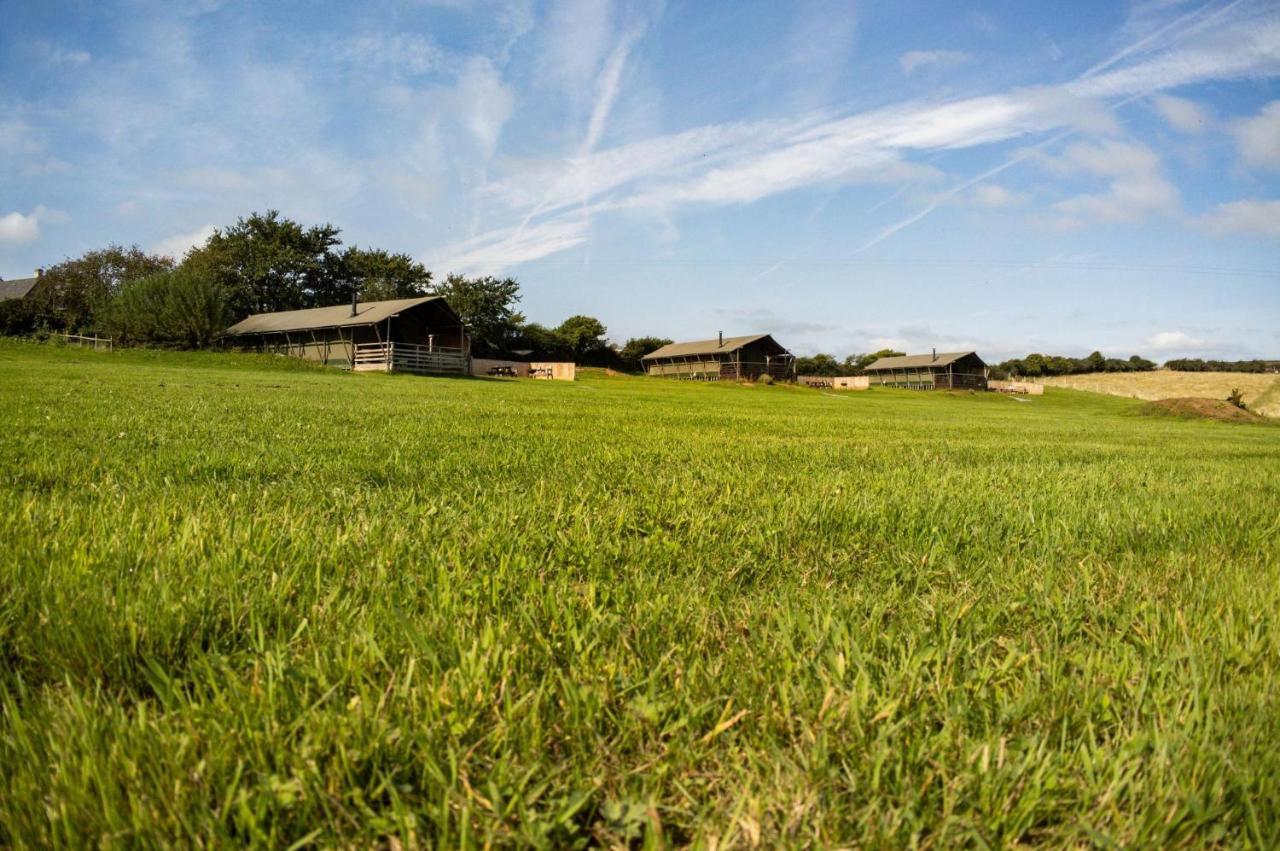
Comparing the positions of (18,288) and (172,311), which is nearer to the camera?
(172,311)

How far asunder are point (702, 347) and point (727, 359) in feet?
15.9

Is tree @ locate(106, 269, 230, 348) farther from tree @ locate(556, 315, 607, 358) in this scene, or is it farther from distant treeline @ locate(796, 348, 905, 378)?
distant treeline @ locate(796, 348, 905, 378)

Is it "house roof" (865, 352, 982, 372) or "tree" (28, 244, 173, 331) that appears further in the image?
"house roof" (865, 352, 982, 372)

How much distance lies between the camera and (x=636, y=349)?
88.9m

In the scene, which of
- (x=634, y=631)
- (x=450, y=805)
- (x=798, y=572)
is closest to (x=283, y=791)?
(x=450, y=805)

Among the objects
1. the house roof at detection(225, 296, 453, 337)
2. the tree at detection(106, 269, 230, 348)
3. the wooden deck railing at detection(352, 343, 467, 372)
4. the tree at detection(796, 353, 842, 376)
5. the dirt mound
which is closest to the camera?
the dirt mound

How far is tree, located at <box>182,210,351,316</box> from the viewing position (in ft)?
230

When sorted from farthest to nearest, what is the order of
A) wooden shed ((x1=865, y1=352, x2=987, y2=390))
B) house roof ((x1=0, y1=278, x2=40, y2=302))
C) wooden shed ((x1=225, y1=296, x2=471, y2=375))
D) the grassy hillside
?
1. wooden shed ((x1=865, y1=352, x2=987, y2=390))
2. house roof ((x1=0, y1=278, x2=40, y2=302))
3. the grassy hillside
4. wooden shed ((x1=225, y1=296, x2=471, y2=375))

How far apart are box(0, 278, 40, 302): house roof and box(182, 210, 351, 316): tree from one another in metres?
14.6

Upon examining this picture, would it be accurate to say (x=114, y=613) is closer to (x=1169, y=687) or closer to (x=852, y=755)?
(x=852, y=755)

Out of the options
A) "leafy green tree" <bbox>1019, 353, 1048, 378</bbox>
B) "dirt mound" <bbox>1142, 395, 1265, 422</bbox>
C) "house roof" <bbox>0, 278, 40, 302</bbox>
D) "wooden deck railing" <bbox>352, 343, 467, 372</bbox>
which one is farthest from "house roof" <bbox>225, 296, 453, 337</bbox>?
"leafy green tree" <bbox>1019, 353, 1048, 378</bbox>

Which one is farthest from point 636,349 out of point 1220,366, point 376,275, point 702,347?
point 1220,366

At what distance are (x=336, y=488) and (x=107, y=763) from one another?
2.27m

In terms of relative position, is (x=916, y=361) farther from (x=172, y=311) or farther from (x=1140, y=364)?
(x=172, y=311)
